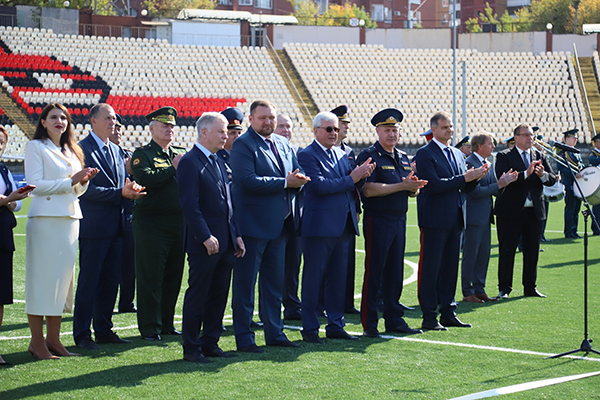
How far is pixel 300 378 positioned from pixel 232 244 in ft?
4.11

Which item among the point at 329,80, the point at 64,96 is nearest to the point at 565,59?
the point at 329,80

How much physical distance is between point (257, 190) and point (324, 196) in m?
0.83

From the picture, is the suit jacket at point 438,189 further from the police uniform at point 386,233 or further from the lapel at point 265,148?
the lapel at point 265,148

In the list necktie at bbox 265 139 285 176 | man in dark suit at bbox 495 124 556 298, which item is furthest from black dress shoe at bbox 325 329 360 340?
man in dark suit at bbox 495 124 556 298

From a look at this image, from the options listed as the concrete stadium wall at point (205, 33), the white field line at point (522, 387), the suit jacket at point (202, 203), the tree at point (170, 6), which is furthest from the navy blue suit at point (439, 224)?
the tree at point (170, 6)

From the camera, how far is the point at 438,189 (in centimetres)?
711

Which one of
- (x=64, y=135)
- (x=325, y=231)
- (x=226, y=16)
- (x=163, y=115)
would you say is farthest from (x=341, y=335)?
(x=226, y=16)

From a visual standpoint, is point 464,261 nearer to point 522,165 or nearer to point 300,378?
point 522,165

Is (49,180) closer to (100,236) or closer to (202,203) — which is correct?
(100,236)

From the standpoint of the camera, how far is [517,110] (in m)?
37.2

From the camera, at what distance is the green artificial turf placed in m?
4.76

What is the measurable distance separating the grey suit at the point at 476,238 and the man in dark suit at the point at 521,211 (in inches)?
10.6

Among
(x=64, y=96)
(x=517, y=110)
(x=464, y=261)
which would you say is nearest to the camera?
(x=464, y=261)

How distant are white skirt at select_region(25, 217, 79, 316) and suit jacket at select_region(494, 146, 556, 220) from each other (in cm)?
554
